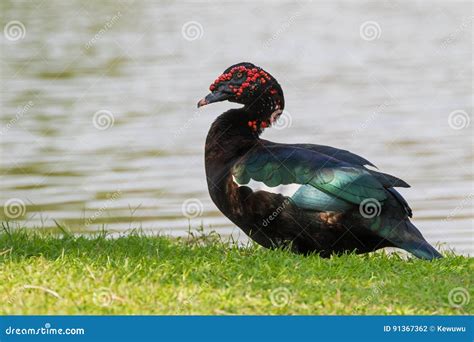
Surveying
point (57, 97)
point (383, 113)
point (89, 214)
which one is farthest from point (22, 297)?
point (57, 97)

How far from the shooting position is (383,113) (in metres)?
13.9

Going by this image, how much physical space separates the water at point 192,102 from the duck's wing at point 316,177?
6.61 feet

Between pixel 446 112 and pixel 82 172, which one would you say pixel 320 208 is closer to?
pixel 82 172

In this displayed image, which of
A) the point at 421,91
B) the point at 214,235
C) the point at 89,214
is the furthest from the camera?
the point at 421,91

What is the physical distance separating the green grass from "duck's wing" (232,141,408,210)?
402mm

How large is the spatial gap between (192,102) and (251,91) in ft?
22.1

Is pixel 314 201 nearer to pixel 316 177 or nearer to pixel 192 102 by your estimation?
pixel 316 177

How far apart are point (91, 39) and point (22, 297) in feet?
51.2

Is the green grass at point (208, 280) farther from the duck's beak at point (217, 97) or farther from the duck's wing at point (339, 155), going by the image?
the duck's beak at point (217, 97)

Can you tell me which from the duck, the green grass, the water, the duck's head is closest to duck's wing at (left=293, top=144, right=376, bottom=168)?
the duck

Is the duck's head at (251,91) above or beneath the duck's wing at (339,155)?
above

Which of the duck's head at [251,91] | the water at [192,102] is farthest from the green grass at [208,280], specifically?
the water at [192,102]

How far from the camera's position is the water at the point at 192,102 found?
1065 cm

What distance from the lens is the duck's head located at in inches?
309
